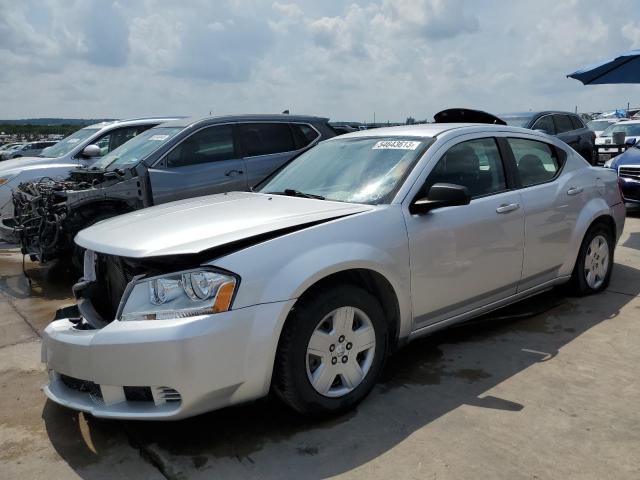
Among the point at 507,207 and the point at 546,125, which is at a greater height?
the point at 546,125

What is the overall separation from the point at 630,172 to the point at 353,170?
7.05 m

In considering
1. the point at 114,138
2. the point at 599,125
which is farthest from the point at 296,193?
the point at 599,125

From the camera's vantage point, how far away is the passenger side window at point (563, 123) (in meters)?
12.4

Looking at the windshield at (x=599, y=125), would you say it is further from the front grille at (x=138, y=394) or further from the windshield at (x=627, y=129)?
the front grille at (x=138, y=394)

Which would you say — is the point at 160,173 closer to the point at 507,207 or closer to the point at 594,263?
the point at 507,207

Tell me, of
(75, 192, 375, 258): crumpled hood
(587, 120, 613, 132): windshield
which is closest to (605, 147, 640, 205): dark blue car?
(75, 192, 375, 258): crumpled hood

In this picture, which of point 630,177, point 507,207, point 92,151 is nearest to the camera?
point 507,207

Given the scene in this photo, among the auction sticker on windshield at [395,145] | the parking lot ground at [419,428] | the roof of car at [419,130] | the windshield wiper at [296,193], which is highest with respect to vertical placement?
the roof of car at [419,130]

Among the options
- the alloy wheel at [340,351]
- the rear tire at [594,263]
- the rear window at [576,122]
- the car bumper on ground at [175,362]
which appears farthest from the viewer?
the rear window at [576,122]

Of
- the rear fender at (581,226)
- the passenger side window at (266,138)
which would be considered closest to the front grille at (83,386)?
the rear fender at (581,226)

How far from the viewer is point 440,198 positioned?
341 cm

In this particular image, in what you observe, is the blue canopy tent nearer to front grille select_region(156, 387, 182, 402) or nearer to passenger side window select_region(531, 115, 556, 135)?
passenger side window select_region(531, 115, 556, 135)

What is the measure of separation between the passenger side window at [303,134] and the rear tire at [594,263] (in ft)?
13.0

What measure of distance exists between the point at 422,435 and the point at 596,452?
82 centimetres
